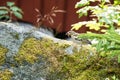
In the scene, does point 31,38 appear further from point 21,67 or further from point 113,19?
point 113,19

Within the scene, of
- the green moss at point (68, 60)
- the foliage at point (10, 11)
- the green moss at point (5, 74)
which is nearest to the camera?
the green moss at point (5, 74)

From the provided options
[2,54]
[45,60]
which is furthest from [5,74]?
[45,60]

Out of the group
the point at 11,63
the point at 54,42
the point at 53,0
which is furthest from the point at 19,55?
the point at 53,0

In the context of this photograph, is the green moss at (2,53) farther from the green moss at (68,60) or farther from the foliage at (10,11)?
the foliage at (10,11)

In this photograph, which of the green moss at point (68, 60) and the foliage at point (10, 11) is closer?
the green moss at point (68, 60)

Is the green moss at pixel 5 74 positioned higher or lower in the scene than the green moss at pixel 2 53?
lower

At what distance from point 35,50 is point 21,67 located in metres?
0.19

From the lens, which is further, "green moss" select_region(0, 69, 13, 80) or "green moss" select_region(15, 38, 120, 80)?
"green moss" select_region(15, 38, 120, 80)

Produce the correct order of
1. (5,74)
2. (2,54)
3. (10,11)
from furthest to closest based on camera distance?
(10,11) → (2,54) → (5,74)

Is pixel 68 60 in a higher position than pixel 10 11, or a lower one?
lower

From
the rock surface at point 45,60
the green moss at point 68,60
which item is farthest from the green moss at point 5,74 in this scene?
the green moss at point 68,60

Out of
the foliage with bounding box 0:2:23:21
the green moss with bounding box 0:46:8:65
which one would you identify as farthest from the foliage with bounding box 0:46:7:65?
the foliage with bounding box 0:2:23:21

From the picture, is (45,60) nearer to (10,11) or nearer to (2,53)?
(2,53)

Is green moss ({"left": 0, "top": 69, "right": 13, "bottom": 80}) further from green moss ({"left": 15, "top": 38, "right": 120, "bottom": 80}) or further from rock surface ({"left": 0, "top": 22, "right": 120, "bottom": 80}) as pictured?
green moss ({"left": 15, "top": 38, "right": 120, "bottom": 80})
